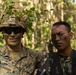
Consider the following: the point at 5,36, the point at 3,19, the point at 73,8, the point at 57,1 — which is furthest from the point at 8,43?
the point at 73,8

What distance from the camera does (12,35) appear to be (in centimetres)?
396

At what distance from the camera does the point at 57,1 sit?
628 inches

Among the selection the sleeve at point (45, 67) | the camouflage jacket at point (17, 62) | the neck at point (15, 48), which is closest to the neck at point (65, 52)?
the sleeve at point (45, 67)

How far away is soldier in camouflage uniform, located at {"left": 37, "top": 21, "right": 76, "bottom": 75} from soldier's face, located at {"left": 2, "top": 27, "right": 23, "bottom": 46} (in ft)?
1.66

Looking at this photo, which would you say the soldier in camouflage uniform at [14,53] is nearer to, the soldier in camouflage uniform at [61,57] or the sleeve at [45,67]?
the sleeve at [45,67]

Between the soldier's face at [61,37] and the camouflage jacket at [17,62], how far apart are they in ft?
1.18

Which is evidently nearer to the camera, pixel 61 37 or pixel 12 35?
pixel 12 35

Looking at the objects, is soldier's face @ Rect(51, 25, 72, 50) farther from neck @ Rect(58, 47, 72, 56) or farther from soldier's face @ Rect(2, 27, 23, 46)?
soldier's face @ Rect(2, 27, 23, 46)

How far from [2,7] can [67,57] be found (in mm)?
1363

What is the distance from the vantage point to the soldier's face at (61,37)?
4.25 m

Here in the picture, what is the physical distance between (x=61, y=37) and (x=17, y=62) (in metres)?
0.67

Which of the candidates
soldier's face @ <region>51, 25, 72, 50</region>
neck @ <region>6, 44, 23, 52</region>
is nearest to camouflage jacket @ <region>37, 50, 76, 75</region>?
soldier's face @ <region>51, 25, 72, 50</region>

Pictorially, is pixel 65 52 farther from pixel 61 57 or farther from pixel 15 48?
pixel 15 48

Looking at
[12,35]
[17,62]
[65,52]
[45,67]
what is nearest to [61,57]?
[65,52]
